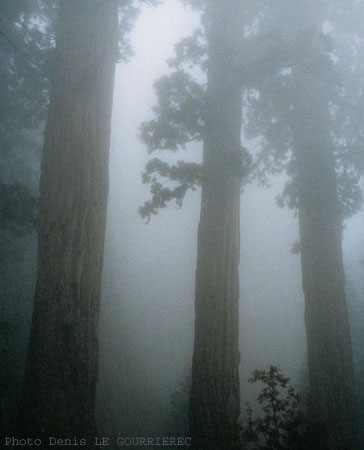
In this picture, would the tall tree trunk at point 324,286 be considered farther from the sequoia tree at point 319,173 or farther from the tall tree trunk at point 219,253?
the tall tree trunk at point 219,253

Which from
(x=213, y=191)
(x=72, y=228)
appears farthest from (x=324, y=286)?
(x=72, y=228)

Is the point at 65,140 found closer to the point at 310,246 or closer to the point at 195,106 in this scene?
the point at 195,106

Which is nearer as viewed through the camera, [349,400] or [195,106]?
[349,400]

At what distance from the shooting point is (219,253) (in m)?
4.57

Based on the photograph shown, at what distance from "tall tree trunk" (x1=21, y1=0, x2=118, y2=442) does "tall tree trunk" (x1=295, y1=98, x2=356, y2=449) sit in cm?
334

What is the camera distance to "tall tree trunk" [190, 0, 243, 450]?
4027 millimetres

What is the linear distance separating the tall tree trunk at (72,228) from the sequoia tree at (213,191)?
1.39 m

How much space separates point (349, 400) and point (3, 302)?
37.9 feet

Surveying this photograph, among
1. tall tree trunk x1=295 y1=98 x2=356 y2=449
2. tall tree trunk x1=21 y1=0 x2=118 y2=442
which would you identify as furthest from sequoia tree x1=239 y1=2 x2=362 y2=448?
tall tree trunk x1=21 y1=0 x2=118 y2=442

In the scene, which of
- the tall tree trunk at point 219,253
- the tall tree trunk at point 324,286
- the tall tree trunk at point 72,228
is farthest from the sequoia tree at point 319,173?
the tall tree trunk at point 72,228

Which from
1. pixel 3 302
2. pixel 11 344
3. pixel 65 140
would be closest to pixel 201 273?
pixel 65 140

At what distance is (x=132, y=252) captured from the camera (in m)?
31.1

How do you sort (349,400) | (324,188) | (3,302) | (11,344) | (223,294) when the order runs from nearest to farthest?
(223,294) < (349,400) < (324,188) < (11,344) < (3,302)

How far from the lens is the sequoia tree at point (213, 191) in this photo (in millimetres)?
4070
